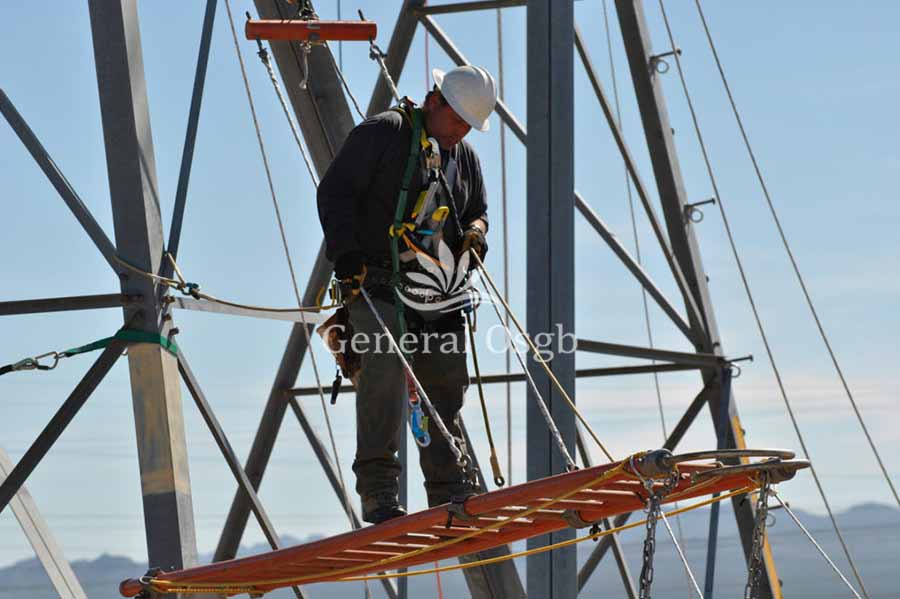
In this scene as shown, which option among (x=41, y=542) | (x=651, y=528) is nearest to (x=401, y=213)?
(x=651, y=528)

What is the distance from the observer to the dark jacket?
7004 mm

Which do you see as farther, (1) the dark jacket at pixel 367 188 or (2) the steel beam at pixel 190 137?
(2) the steel beam at pixel 190 137

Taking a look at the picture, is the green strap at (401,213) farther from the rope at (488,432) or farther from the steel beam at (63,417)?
the steel beam at (63,417)

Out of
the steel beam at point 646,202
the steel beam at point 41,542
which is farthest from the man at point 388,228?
the steel beam at point 646,202

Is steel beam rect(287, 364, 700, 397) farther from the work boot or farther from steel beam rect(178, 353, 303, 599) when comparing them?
the work boot

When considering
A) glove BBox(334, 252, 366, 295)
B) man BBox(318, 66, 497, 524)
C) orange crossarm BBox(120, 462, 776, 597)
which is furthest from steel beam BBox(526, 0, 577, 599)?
glove BBox(334, 252, 366, 295)

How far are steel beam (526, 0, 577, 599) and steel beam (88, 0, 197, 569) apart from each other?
2056 millimetres

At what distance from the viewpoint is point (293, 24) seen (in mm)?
9430

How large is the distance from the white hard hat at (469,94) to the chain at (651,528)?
7.58 ft

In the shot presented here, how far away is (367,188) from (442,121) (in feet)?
1.66

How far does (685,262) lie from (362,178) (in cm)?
622

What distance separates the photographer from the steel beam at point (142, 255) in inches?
335

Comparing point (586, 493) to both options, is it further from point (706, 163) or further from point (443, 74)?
point (706, 163)

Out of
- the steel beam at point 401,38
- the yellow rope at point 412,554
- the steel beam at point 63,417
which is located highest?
the steel beam at point 401,38
